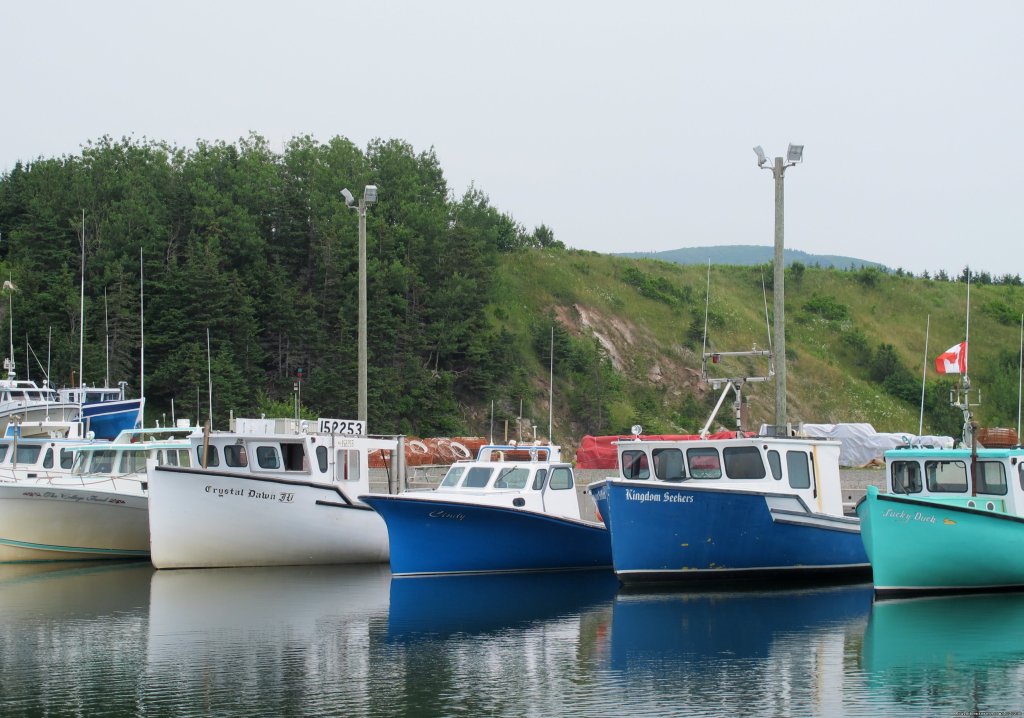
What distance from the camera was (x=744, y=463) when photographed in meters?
25.5

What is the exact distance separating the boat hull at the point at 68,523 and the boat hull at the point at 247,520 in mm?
3210

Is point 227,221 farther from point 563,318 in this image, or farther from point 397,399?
point 563,318

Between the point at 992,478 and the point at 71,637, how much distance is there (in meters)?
15.9

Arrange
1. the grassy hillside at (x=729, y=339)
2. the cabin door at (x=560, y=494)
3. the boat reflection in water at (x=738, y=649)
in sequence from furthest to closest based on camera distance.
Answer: the grassy hillside at (x=729, y=339) < the cabin door at (x=560, y=494) < the boat reflection in water at (x=738, y=649)

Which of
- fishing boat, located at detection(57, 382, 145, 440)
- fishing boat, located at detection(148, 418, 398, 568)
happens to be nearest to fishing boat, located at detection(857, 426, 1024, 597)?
fishing boat, located at detection(148, 418, 398, 568)

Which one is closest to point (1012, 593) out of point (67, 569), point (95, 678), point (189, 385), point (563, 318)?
point (95, 678)

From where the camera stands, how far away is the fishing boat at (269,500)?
28.0 metres

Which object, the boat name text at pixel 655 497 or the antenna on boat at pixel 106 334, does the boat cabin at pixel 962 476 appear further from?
the antenna on boat at pixel 106 334

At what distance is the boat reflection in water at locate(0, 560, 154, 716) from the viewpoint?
15.2 metres

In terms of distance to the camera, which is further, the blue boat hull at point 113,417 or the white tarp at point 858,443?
the white tarp at point 858,443

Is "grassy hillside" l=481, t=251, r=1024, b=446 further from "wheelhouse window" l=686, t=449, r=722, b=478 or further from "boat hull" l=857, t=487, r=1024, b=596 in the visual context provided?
"boat hull" l=857, t=487, r=1024, b=596

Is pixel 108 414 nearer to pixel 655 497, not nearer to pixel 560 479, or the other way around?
pixel 560 479

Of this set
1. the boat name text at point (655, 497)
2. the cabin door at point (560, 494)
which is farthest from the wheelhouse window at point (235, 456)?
the boat name text at point (655, 497)

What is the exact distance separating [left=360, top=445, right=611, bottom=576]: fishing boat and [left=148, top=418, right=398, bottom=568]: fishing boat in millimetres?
2658
